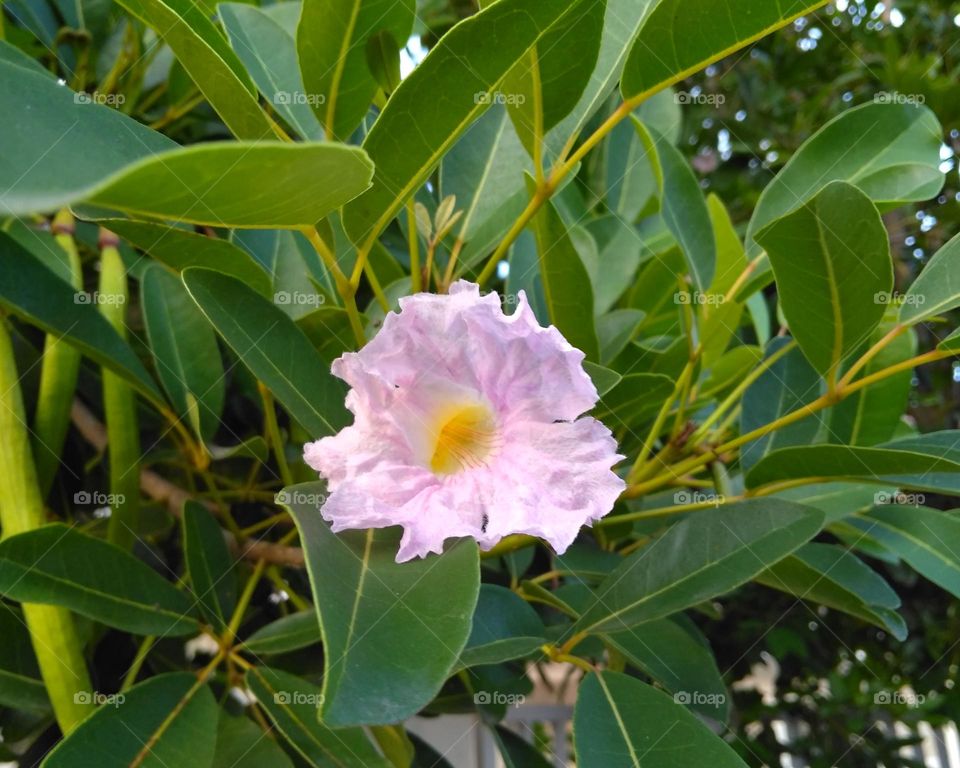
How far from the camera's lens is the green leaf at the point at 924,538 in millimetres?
774

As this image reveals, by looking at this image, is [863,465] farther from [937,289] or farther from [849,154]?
[849,154]

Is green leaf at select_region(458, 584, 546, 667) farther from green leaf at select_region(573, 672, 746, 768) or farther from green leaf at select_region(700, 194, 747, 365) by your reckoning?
green leaf at select_region(700, 194, 747, 365)

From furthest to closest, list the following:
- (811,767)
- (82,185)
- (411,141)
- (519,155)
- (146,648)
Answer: (811,767) → (519,155) → (146,648) → (411,141) → (82,185)

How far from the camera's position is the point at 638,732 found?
24.8 inches

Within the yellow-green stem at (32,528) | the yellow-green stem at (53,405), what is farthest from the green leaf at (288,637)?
the yellow-green stem at (53,405)

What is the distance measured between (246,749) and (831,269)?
59 centimetres

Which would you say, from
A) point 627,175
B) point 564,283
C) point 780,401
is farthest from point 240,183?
point 627,175

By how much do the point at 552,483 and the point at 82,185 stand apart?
355mm

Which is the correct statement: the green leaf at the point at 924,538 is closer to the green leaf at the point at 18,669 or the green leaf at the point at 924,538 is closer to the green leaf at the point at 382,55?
the green leaf at the point at 382,55

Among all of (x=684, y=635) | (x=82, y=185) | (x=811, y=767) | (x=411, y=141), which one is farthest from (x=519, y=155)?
(x=811, y=767)

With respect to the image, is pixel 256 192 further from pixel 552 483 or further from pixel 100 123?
pixel 552 483

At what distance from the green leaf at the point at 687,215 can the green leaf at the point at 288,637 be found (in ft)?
1.52

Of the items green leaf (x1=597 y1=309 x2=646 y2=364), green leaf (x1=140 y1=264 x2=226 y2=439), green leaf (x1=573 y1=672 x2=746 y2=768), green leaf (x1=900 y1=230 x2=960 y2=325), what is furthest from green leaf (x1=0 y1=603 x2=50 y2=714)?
green leaf (x1=900 y1=230 x2=960 y2=325)

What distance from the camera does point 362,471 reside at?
589mm
